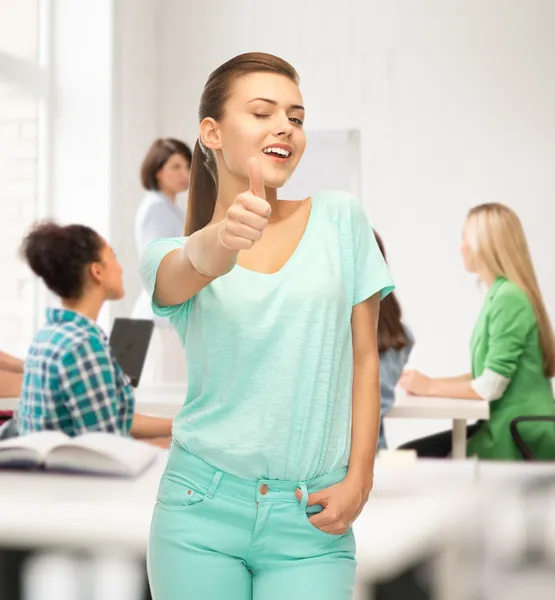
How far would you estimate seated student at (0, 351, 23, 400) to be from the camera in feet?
10.8

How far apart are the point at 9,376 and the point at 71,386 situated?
1154mm

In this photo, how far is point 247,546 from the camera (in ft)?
2.97

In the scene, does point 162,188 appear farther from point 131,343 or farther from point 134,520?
point 134,520

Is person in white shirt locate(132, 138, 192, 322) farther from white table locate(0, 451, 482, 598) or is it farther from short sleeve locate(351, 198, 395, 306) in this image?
short sleeve locate(351, 198, 395, 306)

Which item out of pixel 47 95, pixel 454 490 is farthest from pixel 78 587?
pixel 47 95

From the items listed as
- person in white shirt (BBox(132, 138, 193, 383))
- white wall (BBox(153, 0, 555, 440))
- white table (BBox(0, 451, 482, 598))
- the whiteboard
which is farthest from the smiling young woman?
the whiteboard

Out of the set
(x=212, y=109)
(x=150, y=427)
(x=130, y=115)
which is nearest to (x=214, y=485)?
(x=212, y=109)

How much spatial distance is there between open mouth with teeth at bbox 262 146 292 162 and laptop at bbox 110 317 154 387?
2.62m

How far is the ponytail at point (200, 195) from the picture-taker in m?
1.06

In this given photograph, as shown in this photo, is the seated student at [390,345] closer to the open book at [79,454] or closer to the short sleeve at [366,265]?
the open book at [79,454]

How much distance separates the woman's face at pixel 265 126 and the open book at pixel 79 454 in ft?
2.79

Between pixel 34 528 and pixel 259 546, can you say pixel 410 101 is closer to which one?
pixel 34 528

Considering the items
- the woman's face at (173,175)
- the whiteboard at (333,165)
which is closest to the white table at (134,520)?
the woman's face at (173,175)

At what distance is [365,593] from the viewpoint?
1.17m
